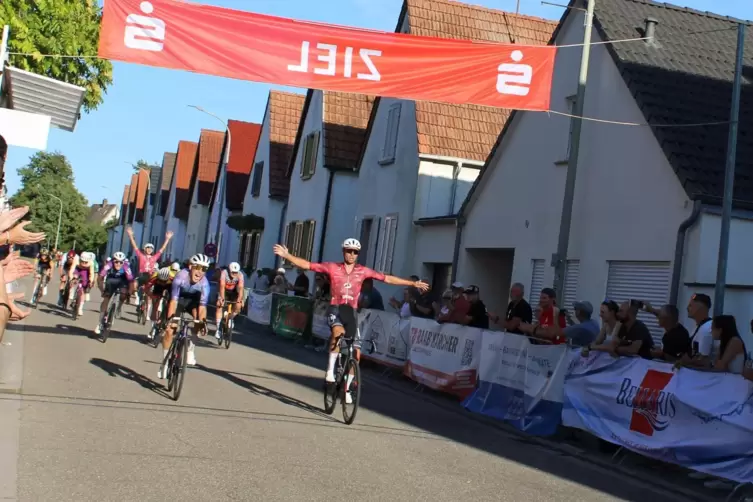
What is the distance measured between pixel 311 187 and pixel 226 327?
58.7ft

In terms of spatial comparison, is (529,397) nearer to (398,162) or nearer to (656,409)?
(656,409)

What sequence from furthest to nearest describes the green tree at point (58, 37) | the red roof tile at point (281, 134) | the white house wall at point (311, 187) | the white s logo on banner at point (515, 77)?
the red roof tile at point (281, 134)
the white house wall at point (311, 187)
the green tree at point (58, 37)
the white s logo on banner at point (515, 77)

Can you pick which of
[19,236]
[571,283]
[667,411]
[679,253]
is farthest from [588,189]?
[19,236]

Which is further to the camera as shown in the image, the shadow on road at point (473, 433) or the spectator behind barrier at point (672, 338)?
the spectator behind barrier at point (672, 338)

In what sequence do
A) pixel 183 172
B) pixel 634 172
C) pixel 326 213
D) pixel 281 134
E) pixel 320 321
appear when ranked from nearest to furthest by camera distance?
pixel 634 172
pixel 320 321
pixel 326 213
pixel 281 134
pixel 183 172

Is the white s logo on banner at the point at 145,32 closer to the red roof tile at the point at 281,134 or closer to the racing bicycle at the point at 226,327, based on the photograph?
the racing bicycle at the point at 226,327

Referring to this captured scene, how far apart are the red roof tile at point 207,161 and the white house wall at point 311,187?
22703mm

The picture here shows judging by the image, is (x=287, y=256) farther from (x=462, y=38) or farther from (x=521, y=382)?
(x=462, y=38)

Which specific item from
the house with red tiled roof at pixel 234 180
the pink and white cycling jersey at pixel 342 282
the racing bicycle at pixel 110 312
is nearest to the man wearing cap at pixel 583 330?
the pink and white cycling jersey at pixel 342 282

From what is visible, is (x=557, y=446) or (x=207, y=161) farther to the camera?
(x=207, y=161)

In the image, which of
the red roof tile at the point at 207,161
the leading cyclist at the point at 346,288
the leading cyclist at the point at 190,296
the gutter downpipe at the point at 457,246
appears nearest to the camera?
the leading cyclist at the point at 346,288

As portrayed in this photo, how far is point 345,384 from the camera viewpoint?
43.1 ft

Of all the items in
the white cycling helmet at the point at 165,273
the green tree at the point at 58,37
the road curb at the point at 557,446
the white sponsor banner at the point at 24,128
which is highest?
the green tree at the point at 58,37

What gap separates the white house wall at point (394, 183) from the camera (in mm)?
29531
